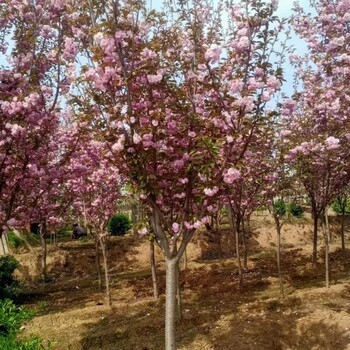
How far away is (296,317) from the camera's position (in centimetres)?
956

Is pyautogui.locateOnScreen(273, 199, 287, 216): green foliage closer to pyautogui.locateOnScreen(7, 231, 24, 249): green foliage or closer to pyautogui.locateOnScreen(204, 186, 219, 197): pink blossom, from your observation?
pyautogui.locateOnScreen(204, 186, 219, 197): pink blossom

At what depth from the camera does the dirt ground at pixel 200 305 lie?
29.5 ft

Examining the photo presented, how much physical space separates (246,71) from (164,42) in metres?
1.58

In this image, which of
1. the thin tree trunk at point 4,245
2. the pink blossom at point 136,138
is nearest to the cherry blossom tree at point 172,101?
the pink blossom at point 136,138

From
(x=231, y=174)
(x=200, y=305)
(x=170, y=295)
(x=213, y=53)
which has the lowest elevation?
(x=200, y=305)

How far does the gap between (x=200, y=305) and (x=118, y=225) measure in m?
14.4

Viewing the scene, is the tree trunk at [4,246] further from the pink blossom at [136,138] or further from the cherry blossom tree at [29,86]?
the pink blossom at [136,138]

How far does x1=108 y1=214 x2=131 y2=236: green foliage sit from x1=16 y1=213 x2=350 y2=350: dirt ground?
15.8ft

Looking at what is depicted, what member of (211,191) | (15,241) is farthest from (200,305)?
(15,241)

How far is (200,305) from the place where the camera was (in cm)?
1176

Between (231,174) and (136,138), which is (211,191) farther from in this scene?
(136,138)

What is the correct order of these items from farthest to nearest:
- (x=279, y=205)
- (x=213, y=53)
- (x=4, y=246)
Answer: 1. (x=4, y=246)
2. (x=279, y=205)
3. (x=213, y=53)

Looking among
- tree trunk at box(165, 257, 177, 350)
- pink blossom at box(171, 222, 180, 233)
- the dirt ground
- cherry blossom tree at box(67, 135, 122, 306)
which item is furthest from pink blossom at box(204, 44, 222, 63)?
cherry blossom tree at box(67, 135, 122, 306)

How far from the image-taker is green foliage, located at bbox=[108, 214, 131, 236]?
25.5m
